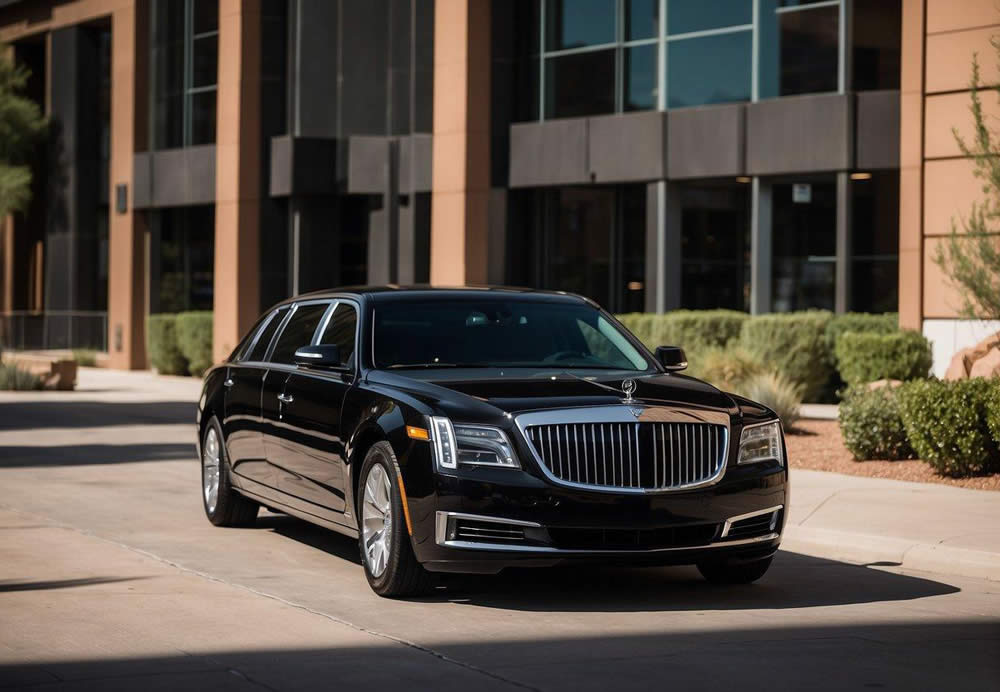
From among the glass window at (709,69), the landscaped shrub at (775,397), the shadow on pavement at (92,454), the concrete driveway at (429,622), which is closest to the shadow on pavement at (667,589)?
the concrete driveway at (429,622)

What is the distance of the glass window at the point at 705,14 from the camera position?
27.6 m

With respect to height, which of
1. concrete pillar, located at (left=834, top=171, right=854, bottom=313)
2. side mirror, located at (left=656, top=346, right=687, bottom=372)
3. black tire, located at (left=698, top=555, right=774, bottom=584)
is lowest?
black tire, located at (left=698, top=555, right=774, bottom=584)

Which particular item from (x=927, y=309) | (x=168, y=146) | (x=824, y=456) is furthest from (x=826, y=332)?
(x=168, y=146)

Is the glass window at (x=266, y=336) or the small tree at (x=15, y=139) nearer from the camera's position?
the glass window at (x=266, y=336)

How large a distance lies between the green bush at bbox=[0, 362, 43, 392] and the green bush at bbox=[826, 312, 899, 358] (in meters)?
16.3

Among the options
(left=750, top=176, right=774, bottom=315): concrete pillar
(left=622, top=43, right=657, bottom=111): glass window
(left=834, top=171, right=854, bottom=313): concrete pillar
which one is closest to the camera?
(left=834, top=171, right=854, bottom=313): concrete pillar

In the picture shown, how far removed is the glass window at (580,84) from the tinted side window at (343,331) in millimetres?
20627

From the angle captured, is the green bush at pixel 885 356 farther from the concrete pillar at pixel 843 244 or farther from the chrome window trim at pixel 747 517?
the chrome window trim at pixel 747 517

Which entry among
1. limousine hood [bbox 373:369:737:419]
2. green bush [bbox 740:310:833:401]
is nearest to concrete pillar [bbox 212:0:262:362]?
green bush [bbox 740:310:833:401]

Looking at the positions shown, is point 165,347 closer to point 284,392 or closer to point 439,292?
point 284,392

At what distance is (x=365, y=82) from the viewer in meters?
35.2

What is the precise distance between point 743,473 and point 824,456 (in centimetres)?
838

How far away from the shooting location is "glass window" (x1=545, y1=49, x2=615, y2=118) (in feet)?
99.2

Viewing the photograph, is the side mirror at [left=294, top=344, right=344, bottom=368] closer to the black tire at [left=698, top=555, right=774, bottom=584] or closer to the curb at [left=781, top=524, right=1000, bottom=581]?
the black tire at [left=698, top=555, right=774, bottom=584]
